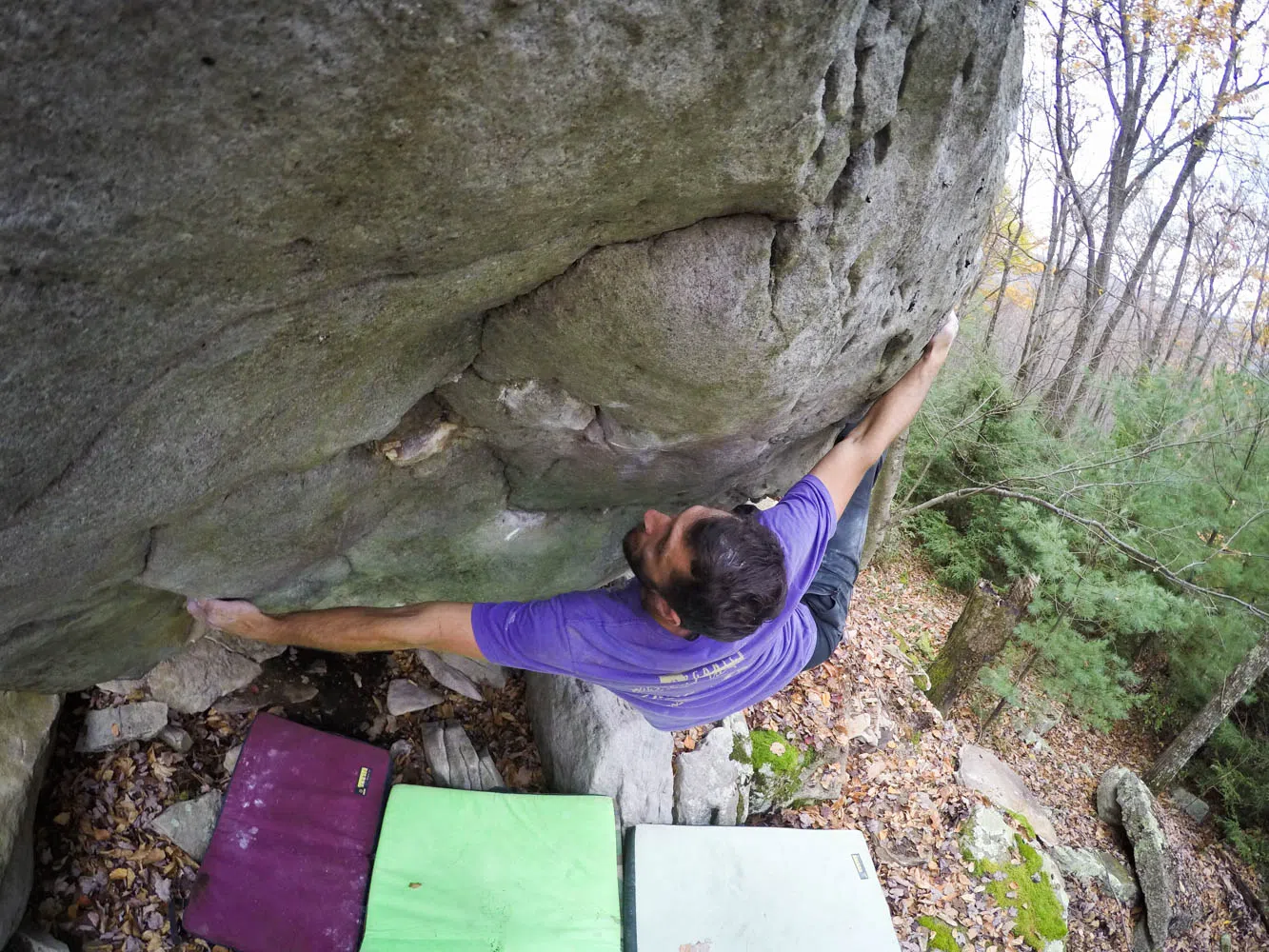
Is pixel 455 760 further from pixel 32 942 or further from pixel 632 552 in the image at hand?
pixel 632 552

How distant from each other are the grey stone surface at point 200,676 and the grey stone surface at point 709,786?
9.00 feet

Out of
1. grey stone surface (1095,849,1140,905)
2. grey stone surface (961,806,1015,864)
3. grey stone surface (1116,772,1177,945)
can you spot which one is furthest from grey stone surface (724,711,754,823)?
grey stone surface (1116,772,1177,945)

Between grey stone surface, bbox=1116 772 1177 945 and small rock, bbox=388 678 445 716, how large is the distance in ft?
24.2

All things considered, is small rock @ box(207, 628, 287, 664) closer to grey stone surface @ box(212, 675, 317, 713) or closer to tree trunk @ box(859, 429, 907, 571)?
grey stone surface @ box(212, 675, 317, 713)

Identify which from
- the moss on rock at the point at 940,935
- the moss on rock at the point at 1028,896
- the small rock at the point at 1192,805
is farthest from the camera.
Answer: the small rock at the point at 1192,805

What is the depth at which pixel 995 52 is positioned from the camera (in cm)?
215

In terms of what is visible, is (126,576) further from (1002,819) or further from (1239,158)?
(1239,158)

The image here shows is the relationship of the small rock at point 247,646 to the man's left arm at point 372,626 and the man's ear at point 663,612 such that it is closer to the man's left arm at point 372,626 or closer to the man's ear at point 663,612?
the man's left arm at point 372,626

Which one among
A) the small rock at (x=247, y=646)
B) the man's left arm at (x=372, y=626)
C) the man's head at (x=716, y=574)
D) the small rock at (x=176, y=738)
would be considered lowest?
the small rock at (x=176, y=738)

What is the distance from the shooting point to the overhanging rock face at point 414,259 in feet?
4.02

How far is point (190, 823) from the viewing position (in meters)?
3.71

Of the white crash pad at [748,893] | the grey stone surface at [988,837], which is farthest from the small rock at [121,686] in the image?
the grey stone surface at [988,837]

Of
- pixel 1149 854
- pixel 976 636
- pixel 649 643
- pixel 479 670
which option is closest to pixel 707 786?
pixel 479 670

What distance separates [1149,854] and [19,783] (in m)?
9.68
